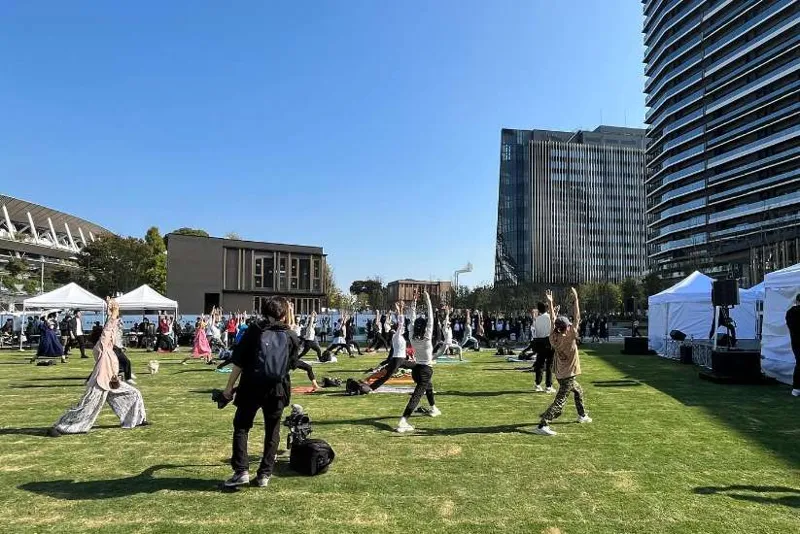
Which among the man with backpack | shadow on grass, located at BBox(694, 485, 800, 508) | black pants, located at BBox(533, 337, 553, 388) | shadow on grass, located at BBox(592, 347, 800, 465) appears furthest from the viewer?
black pants, located at BBox(533, 337, 553, 388)

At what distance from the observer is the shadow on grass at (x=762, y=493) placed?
17.5ft

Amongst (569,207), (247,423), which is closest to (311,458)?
(247,423)

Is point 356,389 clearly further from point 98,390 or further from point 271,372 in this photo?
point 271,372

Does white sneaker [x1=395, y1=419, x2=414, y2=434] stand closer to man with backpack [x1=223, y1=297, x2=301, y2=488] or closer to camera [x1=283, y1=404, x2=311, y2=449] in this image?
camera [x1=283, y1=404, x2=311, y2=449]

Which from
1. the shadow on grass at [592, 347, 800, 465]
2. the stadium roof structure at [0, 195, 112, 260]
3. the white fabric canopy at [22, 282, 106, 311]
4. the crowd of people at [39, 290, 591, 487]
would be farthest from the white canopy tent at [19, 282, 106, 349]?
the stadium roof structure at [0, 195, 112, 260]

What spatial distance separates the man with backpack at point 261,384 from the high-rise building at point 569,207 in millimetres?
131571

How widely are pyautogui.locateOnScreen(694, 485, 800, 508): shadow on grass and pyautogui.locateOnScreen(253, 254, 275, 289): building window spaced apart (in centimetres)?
5889

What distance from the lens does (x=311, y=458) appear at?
608cm

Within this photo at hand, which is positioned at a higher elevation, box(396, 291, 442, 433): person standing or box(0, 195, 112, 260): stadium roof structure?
box(0, 195, 112, 260): stadium roof structure

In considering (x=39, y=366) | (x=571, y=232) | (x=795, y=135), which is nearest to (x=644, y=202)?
(x=571, y=232)

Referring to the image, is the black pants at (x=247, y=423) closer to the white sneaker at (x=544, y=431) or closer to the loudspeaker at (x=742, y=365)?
the white sneaker at (x=544, y=431)

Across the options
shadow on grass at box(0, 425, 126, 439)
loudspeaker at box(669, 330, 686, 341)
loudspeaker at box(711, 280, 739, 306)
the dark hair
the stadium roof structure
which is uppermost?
the stadium roof structure

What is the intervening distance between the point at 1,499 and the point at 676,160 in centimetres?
10607

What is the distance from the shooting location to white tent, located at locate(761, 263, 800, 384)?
A: 13617 millimetres
